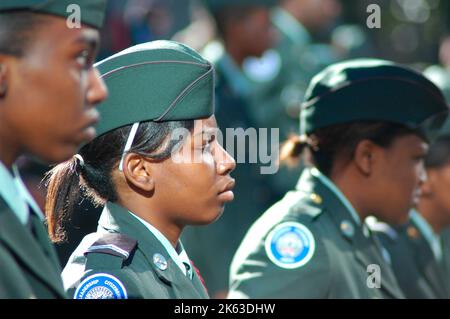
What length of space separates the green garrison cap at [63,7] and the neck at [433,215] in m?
3.54

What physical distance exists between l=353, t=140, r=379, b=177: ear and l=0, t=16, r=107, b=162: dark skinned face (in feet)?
6.62

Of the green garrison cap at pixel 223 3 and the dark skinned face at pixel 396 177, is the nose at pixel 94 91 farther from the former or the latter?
the green garrison cap at pixel 223 3

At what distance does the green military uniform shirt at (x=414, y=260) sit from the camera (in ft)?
16.8

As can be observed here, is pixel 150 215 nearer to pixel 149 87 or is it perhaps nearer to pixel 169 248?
pixel 169 248

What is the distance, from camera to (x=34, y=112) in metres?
2.50

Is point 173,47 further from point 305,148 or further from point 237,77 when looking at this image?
point 237,77

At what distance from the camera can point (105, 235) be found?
324cm

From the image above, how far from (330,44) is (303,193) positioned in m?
6.63

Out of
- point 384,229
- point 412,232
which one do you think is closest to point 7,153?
point 384,229

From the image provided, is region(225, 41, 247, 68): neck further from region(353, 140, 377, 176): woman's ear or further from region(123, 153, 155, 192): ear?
region(123, 153, 155, 192): ear

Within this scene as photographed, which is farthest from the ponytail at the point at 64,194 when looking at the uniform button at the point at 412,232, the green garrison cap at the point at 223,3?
the green garrison cap at the point at 223,3
